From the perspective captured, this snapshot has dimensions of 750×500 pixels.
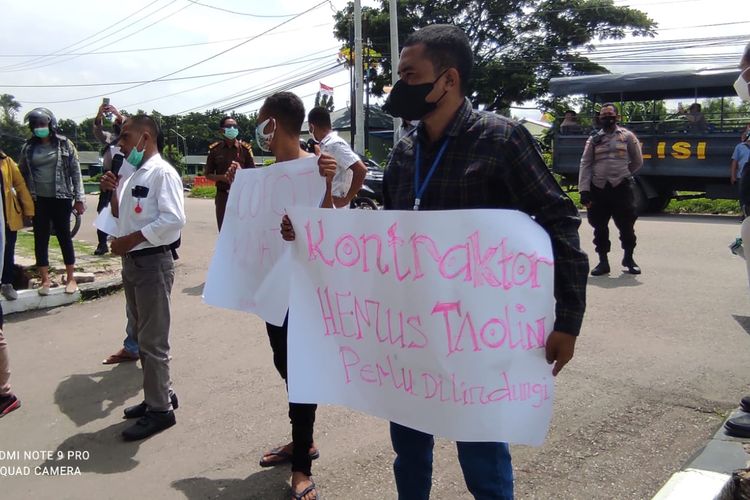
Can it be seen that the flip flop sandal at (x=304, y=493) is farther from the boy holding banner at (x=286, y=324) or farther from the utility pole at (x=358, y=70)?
the utility pole at (x=358, y=70)

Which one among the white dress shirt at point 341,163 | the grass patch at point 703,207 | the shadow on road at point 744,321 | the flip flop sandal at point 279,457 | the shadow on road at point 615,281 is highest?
the white dress shirt at point 341,163

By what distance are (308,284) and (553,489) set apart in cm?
157

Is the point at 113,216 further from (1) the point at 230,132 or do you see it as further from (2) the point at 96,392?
(1) the point at 230,132

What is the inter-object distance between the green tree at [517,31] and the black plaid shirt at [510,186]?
36.8m

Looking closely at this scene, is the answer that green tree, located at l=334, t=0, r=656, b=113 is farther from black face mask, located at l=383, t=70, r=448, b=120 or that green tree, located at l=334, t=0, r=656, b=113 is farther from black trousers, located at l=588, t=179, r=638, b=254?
black face mask, located at l=383, t=70, r=448, b=120

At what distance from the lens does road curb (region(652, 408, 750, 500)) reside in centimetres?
259

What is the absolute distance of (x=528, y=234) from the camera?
190 cm

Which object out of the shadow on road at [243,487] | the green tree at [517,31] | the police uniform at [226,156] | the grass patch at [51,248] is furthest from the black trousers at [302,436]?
the green tree at [517,31]

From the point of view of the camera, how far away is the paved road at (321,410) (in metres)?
3.03

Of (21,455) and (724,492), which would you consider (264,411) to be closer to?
(21,455)

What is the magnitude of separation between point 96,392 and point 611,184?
6.04 meters

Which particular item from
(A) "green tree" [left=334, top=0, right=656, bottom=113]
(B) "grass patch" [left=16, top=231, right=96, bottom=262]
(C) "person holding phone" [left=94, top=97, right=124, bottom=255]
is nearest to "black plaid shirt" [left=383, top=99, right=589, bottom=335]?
(C) "person holding phone" [left=94, top=97, right=124, bottom=255]

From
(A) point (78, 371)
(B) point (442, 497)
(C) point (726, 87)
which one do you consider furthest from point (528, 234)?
(C) point (726, 87)

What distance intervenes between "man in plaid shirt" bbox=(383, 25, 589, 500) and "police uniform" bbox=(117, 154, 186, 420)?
1.87 meters
